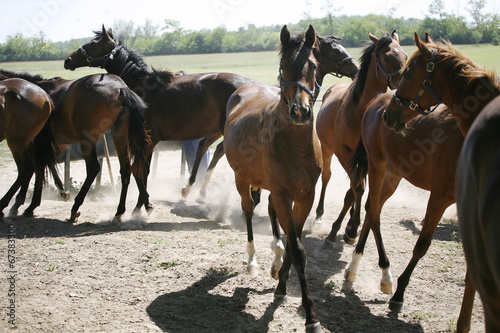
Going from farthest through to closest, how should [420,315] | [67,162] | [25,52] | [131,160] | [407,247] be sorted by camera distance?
[25,52]
[67,162]
[131,160]
[407,247]
[420,315]

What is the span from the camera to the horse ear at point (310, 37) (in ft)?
12.2

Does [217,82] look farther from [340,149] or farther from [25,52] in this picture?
[25,52]

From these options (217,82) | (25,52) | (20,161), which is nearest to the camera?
(20,161)

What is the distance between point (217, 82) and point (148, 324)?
4.91 metres

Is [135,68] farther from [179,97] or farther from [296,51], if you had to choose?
[296,51]

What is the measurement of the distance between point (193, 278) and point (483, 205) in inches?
143

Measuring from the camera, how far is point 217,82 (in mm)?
7723

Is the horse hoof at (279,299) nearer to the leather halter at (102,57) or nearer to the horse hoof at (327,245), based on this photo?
the horse hoof at (327,245)

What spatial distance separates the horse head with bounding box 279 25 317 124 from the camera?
3516 mm

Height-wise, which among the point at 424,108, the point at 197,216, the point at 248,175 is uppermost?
the point at 424,108

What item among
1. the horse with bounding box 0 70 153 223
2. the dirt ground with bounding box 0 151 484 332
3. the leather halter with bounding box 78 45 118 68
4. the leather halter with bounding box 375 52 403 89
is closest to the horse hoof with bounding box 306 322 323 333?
the dirt ground with bounding box 0 151 484 332

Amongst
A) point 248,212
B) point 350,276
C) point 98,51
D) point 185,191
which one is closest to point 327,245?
point 350,276

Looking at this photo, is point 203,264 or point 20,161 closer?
point 203,264

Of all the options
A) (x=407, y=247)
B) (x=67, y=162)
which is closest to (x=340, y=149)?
(x=407, y=247)
